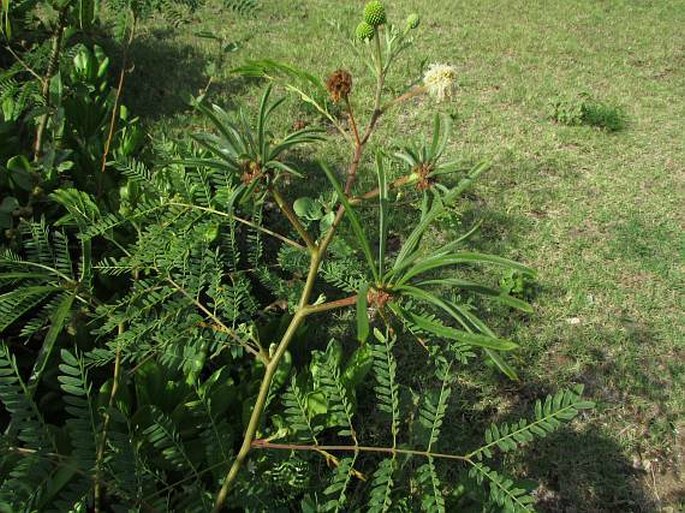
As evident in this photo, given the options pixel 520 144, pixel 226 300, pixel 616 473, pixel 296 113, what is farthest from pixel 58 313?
pixel 520 144

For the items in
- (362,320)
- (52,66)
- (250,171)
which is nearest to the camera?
(362,320)

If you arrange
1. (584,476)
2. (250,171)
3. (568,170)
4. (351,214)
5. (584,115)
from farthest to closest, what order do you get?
(584,115) → (568,170) → (584,476) → (250,171) → (351,214)

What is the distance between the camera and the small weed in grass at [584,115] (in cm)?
467

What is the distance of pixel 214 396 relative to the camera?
74.7 inches

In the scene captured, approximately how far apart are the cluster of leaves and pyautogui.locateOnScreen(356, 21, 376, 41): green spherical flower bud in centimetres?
2

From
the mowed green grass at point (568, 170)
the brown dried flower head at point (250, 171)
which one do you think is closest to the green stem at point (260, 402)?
the brown dried flower head at point (250, 171)

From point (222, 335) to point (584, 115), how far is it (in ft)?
13.7

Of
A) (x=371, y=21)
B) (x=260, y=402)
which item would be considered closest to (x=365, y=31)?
(x=371, y=21)

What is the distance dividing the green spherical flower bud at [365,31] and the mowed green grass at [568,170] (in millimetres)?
66

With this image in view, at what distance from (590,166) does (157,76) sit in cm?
349

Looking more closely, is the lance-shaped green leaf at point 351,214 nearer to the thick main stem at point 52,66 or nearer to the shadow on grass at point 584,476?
the thick main stem at point 52,66

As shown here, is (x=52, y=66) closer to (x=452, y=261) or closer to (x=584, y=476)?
(x=452, y=261)

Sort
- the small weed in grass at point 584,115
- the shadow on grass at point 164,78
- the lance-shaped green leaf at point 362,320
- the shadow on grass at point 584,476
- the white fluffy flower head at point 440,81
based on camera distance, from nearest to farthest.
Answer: the lance-shaped green leaf at point 362,320 → the white fluffy flower head at point 440,81 → the shadow on grass at point 584,476 → the shadow on grass at point 164,78 → the small weed in grass at point 584,115

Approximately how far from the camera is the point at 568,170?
419 centimetres
